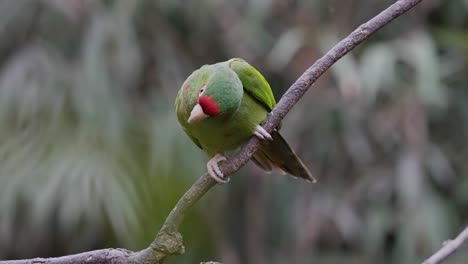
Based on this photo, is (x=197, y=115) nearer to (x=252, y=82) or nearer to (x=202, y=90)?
(x=202, y=90)

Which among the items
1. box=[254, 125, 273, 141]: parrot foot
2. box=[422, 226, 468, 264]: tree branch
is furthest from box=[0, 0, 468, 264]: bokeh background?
box=[422, 226, 468, 264]: tree branch

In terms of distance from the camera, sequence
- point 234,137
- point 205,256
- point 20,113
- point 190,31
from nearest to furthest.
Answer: point 234,137 → point 205,256 → point 20,113 → point 190,31

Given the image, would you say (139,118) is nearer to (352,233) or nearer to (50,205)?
(50,205)

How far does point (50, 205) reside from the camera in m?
3.29

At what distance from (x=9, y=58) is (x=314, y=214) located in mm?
1857

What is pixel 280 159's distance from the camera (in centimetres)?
183

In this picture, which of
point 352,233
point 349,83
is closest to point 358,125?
point 349,83

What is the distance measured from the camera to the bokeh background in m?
3.32

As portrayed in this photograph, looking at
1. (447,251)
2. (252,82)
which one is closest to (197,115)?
(252,82)

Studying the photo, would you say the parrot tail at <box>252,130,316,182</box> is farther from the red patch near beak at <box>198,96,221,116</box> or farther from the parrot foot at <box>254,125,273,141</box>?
the red patch near beak at <box>198,96,221,116</box>

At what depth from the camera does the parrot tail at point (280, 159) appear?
178cm

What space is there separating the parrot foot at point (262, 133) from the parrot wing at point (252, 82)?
160 millimetres

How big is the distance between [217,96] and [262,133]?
0.45ft

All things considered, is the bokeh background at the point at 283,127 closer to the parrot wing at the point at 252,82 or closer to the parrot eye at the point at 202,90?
the parrot wing at the point at 252,82
